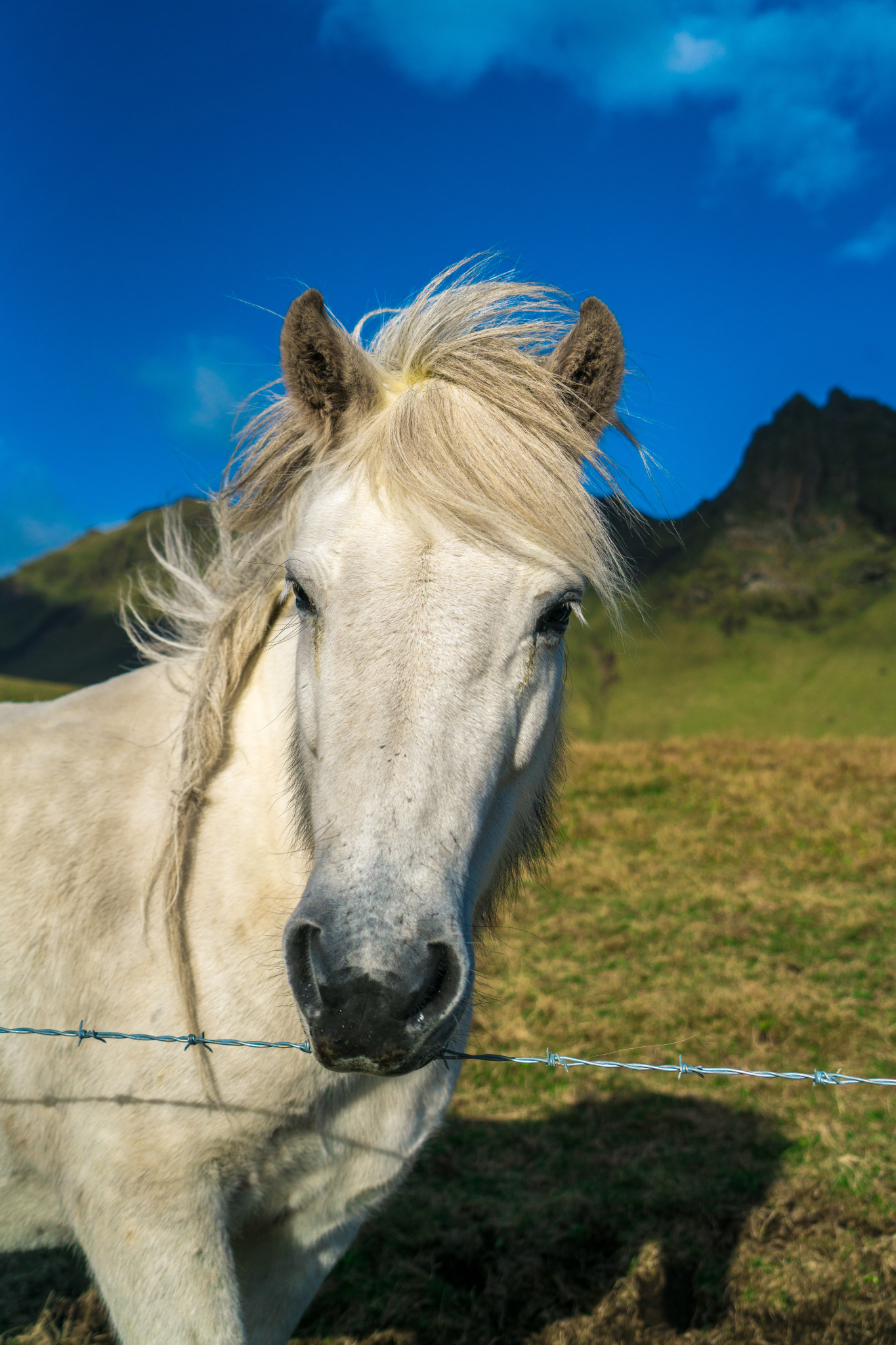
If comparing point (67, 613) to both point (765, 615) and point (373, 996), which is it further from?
point (373, 996)

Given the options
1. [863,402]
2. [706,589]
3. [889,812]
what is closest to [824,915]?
[889,812]

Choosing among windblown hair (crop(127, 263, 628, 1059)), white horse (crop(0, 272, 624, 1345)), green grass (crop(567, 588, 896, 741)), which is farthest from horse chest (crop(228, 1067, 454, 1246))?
green grass (crop(567, 588, 896, 741))

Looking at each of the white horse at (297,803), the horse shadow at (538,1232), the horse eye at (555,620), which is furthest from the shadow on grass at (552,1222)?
the horse eye at (555,620)

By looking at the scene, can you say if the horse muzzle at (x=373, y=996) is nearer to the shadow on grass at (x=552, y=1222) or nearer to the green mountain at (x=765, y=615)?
the shadow on grass at (x=552, y=1222)

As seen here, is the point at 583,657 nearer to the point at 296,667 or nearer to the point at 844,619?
the point at 844,619

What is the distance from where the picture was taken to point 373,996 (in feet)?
4.48

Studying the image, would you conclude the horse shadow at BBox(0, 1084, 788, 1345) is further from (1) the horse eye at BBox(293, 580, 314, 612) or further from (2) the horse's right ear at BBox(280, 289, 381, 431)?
(2) the horse's right ear at BBox(280, 289, 381, 431)

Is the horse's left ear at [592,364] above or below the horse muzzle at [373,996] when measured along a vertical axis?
above

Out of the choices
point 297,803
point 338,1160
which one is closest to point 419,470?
point 297,803

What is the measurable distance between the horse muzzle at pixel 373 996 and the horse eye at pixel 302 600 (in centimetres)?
79

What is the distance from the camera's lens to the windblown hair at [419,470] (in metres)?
1.95

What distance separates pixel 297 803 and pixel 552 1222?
302 cm

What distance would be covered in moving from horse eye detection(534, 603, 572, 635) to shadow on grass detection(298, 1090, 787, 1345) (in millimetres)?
3011

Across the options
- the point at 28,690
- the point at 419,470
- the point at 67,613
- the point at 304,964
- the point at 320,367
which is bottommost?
the point at 67,613
